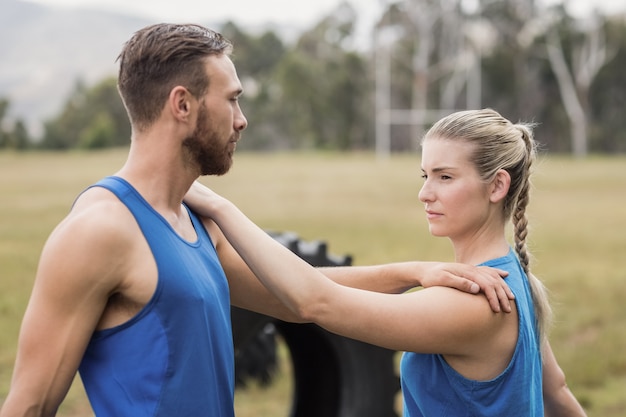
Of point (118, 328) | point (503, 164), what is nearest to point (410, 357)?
point (503, 164)

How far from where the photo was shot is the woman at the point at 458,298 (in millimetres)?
2338

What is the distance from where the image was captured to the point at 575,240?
15359 mm

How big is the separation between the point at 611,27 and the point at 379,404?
4781 centimetres

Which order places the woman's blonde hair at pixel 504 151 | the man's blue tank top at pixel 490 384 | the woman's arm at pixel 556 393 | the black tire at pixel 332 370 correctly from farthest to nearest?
the black tire at pixel 332 370 → the woman's arm at pixel 556 393 → the woman's blonde hair at pixel 504 151 → the man's blue tank top at pixel 490 384

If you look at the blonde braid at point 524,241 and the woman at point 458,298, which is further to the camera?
the blonde braid at point 524,241

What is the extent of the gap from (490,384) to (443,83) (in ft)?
164

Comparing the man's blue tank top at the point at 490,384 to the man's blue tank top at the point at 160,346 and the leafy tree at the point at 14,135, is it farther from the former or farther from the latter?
the leafy tree at the point at 14,135

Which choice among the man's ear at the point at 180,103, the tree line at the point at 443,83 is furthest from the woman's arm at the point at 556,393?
the tree line at the point at 443,83

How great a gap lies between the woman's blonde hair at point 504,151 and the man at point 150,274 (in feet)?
0.85

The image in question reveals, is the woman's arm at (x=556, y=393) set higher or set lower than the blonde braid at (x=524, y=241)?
lower

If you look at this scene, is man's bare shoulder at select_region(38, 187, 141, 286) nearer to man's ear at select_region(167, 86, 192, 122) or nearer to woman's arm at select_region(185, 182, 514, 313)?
man's ear at select_region(167, 86, 192, 122)

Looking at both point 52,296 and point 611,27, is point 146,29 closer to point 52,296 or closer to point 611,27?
point 52,296

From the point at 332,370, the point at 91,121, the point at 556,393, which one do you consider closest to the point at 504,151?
the point at 556,393

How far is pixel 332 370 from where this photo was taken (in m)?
5.09
